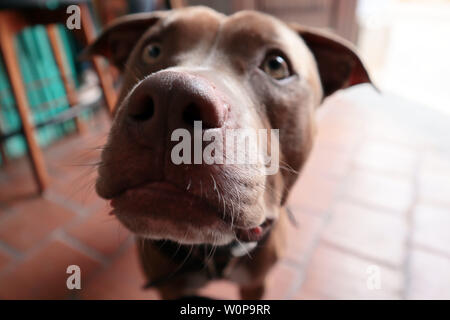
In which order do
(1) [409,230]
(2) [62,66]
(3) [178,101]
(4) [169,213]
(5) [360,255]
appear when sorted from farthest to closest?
(2) [62,66] → (1) [409,230] → (5) [360,255] → (4) [169,213] → (3) [178,101]

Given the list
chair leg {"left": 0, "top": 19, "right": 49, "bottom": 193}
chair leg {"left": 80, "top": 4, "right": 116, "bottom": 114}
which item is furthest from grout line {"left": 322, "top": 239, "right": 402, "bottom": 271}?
chair leg {"left": 0, "top": 19, "right": 49, "bottom": 193}

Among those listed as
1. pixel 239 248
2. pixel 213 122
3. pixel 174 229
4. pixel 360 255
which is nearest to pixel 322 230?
pixel 360 255

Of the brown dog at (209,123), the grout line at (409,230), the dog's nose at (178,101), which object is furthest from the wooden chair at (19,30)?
the grout line at (409,230)

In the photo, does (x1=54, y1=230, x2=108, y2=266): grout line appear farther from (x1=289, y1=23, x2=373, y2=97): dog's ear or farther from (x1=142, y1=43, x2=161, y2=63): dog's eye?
(x1=289, y1=23, x2=373, y2=97): dog's ear

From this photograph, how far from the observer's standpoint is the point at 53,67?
9.79 ft

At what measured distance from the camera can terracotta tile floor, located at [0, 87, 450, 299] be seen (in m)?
1.65

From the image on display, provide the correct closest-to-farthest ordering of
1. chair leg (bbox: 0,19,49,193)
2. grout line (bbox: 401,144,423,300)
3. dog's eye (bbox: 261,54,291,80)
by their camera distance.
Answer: dog's eye (bbox: 261,54,291,80) < grout line (bbox: 401,144,423,300) < chair leg (bbox: 0,19,49,193)

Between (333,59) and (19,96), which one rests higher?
(333,59)

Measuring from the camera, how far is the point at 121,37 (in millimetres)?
1493

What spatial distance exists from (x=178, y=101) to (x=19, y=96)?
189 cm

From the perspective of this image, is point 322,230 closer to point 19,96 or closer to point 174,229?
point 174,229

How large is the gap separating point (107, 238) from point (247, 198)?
1.38 m
